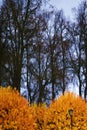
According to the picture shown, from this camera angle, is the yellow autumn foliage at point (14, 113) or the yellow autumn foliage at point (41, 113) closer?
the yellow autumn foliage at point (14, 113)

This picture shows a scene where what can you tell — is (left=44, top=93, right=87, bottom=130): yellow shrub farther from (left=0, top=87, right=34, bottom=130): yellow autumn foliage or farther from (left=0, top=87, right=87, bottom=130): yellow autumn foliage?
(left=0, top=87, right=34, bottom=130): yellow autumn foliage

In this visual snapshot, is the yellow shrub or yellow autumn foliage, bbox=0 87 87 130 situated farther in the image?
the yellow shrub

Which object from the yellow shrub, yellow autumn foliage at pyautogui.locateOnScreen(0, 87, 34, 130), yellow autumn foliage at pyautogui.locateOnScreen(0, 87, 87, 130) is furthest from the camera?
the yellow shrub

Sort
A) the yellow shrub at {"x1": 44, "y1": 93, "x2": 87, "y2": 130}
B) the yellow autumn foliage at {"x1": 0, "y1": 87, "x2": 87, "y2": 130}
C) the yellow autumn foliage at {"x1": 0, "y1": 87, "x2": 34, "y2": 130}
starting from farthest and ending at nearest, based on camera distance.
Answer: the yellow shrub at {"x1": 44, "y1": 93, "x2": 87, "y2": 130} < the yellow autumn foliage at {"x1": 0, "y1": 87, "x2": 87, "y2": 130} < the yellow autumn foliage at {"x1": 0, "y1": 87, "x2": 34, "y2": 130}

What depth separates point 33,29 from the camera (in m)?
50.1

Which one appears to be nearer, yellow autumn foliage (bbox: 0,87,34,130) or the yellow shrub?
yellow autumn foliage (bbox: 0,87,34,130)

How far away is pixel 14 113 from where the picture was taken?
129 ft

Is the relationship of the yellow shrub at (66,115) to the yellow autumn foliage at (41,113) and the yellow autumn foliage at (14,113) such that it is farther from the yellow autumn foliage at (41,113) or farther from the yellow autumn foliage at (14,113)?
the yellow autumn foliage at (14,113)

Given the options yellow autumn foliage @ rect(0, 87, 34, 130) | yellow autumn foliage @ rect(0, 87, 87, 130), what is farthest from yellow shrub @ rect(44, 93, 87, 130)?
yellow autumn foliage @ rect(0, 87, 34, 130)

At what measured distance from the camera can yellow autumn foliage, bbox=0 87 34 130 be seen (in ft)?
128

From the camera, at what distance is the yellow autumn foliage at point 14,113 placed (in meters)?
39.1

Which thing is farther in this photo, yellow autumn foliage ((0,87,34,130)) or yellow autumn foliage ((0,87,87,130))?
yellow autumn foliage ((0,87,87,130))

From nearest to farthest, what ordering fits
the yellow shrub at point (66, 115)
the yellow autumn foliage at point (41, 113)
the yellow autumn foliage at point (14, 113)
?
the yellow autumn foliage at point (14, 113), the yellow autumn foliage at point (41, 113), the yellow shrub at point (66, 115)

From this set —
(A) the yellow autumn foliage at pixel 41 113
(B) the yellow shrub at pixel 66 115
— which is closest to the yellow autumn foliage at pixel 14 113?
(A) the yellow autumn foliage at pixel 41 113
